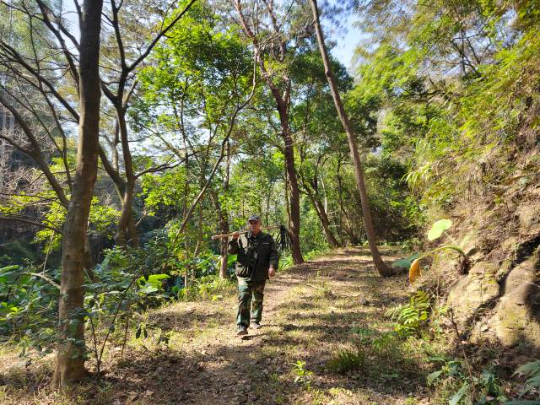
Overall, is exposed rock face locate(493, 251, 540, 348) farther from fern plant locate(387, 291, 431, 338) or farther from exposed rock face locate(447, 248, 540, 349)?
fern plant locate(387, 291, 431, 338)

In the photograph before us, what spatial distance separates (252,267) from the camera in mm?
4582

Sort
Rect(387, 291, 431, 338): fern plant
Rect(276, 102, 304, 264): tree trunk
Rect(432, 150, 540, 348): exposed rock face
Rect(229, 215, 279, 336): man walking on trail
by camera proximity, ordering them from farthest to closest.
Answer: Rect(276, 102, 304, 264): tree trunk, Rect(229, 215, 279, 336): man walking on trail, Rect(387, 291, 431, 338): fern plant, Rect(432, 150, 540, 348): exposed rock face

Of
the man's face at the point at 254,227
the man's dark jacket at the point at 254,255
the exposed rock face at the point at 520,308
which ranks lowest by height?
the exposed rock face at the point at 520,308

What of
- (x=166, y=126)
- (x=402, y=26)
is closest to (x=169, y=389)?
(x=166, y=126)

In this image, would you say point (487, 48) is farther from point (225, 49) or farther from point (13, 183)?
point (13, 183)

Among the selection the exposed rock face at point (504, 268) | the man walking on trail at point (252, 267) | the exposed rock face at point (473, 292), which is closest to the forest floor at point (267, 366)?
the man walking on trail at point (252, 267)

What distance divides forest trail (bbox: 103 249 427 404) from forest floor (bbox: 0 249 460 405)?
1 cm

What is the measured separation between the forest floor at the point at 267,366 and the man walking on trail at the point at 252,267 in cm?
29

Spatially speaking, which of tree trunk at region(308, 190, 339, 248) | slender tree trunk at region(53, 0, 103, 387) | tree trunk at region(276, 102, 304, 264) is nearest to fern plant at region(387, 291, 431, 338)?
slender tree trunk at region(53, 0, 103, 387)

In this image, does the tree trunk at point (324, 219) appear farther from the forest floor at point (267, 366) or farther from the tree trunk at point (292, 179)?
the forest floor at point (267, 366)

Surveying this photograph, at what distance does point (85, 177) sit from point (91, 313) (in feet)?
4.51

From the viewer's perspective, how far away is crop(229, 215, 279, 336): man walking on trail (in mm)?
4480

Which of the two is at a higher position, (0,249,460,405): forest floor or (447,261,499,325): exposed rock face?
(447,261,499,325): exposed rock face

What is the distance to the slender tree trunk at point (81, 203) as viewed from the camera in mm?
2830
